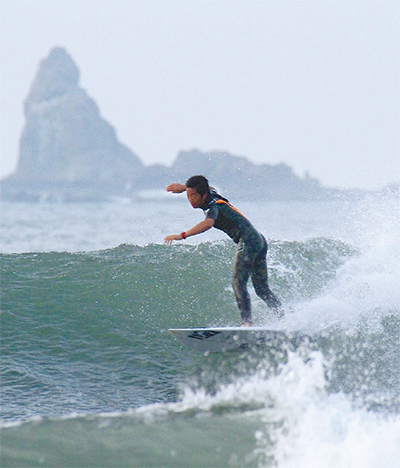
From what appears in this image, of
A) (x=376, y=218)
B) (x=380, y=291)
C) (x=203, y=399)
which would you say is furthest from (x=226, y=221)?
(x=376, y=218)

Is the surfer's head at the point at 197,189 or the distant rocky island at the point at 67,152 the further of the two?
the distant rocky island at the point at 67,152

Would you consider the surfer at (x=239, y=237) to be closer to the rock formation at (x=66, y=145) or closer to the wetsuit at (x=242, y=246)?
the wetsuit at (x=242, y=246)

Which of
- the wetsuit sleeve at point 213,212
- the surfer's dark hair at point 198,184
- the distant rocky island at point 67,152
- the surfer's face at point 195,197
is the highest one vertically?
the distant rocky island at point 67,152

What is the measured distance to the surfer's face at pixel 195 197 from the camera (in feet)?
21.3

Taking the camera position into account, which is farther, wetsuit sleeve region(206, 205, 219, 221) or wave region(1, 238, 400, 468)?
wetsuit sleeve region(206, 205, 219, 221)

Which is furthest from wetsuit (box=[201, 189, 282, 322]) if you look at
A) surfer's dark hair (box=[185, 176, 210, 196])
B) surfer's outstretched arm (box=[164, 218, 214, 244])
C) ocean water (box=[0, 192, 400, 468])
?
ocean water (box=[0, 192, 400, 468])

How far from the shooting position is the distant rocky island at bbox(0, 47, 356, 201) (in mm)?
114125

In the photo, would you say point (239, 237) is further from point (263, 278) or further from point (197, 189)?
point (197, 189)

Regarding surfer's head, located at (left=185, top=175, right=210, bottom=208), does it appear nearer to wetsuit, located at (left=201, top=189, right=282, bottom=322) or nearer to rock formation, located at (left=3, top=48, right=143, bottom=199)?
wetsuit, located at (left=201, top=189, right=282, bottom=322)

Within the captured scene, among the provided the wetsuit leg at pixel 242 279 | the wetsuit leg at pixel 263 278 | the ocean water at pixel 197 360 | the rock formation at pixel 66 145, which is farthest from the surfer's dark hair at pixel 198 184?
the rock formation at pixel 66 145

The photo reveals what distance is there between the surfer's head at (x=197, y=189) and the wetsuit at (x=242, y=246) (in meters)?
0.09

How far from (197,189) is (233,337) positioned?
1760 mm

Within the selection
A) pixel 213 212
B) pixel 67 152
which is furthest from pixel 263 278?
pixel 67 152

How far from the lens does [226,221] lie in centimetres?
675
